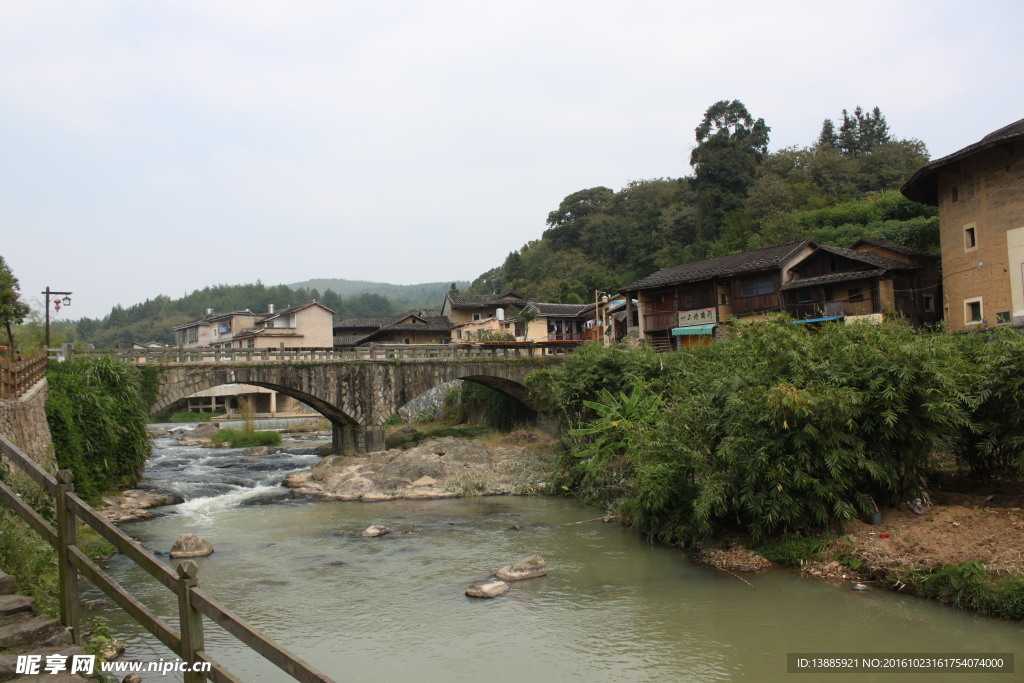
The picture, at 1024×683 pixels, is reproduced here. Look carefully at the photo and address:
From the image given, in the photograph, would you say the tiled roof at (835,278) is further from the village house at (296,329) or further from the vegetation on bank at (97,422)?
the village house at (296,329)

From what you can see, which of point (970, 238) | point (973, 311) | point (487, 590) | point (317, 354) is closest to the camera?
point (487, 590)

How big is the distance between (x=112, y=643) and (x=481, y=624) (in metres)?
5.83

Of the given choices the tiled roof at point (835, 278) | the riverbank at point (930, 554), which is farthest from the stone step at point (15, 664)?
the tiled roof at point (835, 278)

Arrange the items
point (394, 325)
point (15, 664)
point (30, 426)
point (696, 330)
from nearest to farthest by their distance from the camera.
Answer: point (15, 664) < point (30, 426) < point (696, 330) < point (394, 325)

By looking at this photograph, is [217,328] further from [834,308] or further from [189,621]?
[189,621]

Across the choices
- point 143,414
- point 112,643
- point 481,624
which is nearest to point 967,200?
point 481,624

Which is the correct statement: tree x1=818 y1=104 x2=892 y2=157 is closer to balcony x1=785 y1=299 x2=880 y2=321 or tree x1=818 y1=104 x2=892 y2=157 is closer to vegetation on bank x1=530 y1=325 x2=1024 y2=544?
balcony x1=785 y1=299 x2=880 y2=321

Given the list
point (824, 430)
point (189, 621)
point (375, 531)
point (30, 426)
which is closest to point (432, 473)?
point (375, 531)

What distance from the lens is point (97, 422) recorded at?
2359 cm

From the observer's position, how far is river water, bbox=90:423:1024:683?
11.3 metres

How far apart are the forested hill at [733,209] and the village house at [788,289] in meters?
5.57

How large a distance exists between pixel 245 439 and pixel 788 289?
3112 cm

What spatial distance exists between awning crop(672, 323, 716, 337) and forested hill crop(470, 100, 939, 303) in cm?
1141

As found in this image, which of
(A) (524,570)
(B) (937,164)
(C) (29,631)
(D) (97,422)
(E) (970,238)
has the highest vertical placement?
(B) (937,164)
